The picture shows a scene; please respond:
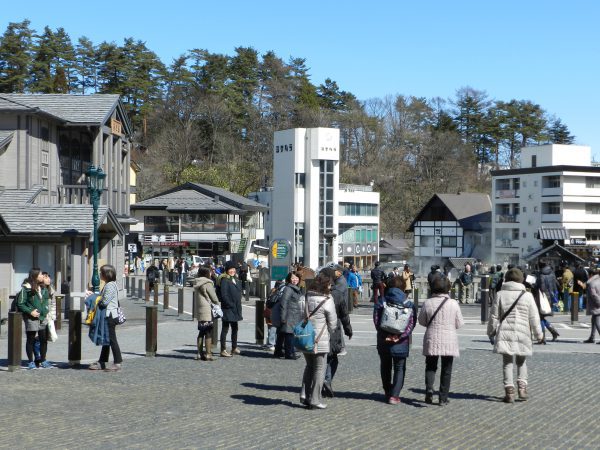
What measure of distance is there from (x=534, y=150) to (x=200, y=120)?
1286 inches

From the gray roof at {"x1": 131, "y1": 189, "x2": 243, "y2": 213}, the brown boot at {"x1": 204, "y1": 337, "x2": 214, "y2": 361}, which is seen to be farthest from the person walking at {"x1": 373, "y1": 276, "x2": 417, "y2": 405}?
the gray roof at {"x1": 131, "y1": 189, "x2": 243, "y2": 213}

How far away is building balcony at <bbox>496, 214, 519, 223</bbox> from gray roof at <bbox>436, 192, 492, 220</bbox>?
3982 millimetres

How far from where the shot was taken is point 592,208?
77.2m

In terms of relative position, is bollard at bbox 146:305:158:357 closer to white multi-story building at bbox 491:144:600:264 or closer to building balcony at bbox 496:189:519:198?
white multi-story building at bbox 491:144:600:264

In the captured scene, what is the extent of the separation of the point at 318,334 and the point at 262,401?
1.47 meters

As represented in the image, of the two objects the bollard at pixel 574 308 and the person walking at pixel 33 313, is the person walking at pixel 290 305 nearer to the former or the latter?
the person walking at pixel 33 313

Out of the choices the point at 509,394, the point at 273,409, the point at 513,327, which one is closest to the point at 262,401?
the point at 273,409

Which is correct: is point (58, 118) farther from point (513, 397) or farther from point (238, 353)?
point (513, 397)

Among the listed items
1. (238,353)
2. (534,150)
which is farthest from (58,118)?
(534,150)

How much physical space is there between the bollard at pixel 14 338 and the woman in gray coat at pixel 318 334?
5.60 meters

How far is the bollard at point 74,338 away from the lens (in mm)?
15031

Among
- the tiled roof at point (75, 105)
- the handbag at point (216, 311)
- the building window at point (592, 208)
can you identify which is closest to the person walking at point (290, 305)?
the handbag at point (216, 311)

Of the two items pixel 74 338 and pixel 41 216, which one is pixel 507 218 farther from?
pixel 74 338

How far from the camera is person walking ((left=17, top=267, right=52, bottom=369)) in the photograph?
14797 mm
